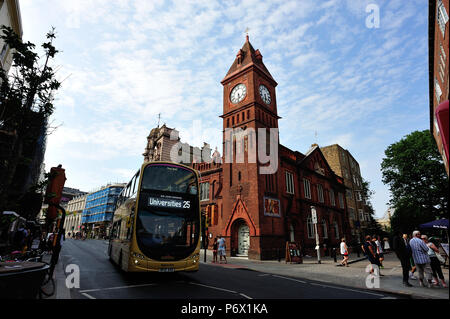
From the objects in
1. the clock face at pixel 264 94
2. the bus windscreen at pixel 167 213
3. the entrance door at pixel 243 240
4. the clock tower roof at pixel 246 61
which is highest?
the clock tower roof at pixel 246 61

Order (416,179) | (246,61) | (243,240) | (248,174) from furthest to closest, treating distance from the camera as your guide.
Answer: (416,179) → (246,61) → (248,174) → (243,240)

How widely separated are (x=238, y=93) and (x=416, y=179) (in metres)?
26.9

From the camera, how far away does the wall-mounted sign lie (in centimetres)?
2138

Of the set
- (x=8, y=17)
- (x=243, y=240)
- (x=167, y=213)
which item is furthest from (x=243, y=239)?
(x=8, y=17)

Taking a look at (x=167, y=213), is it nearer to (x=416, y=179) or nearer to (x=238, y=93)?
(x=238, y=93)

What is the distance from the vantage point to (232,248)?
21609 mm

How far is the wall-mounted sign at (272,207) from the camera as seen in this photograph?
2138cm

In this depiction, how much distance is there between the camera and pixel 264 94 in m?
26.8

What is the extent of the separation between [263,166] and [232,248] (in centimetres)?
839

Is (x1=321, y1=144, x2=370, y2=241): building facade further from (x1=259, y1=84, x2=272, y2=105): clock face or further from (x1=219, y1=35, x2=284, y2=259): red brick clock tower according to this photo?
(x1=259, y1=84, x2=272, y2=105): clock face

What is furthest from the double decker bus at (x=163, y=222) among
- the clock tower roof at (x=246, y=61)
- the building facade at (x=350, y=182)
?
the building facade at (x=350, y=182)

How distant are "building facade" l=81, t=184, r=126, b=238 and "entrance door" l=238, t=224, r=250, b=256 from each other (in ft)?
191

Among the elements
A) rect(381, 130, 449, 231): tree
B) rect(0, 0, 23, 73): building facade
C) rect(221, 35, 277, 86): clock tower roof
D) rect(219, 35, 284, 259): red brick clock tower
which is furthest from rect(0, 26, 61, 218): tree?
rect(381, 130, 449, 231): tree

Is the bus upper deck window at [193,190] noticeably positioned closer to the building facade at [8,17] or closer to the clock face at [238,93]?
the building facade at [8,17]
